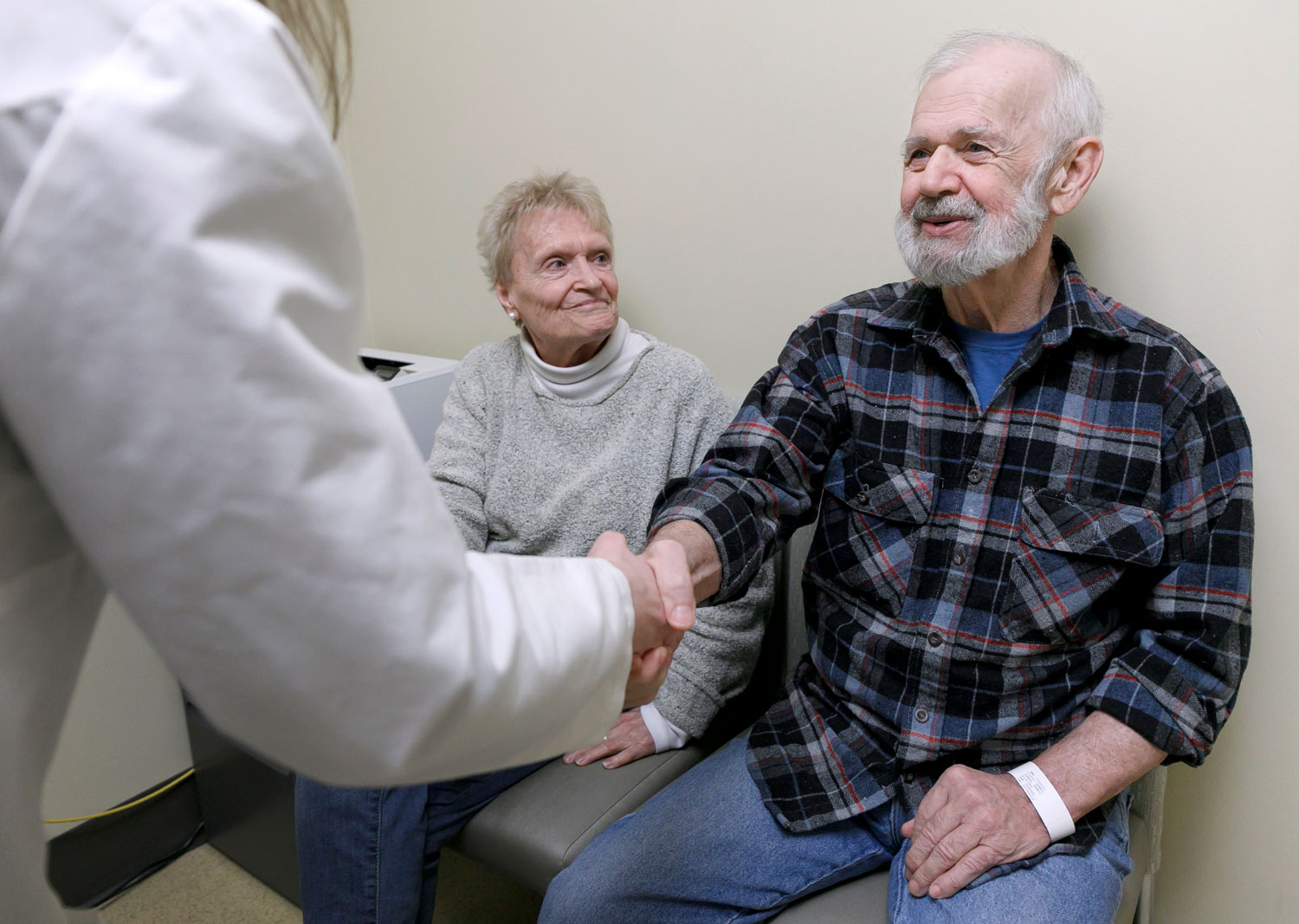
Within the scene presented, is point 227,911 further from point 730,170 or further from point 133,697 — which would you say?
point 730,170

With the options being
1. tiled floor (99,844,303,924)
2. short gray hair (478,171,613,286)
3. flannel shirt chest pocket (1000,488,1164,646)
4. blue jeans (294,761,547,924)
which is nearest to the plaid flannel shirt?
flannel shirt chest pocket (1000,488,1164,646)

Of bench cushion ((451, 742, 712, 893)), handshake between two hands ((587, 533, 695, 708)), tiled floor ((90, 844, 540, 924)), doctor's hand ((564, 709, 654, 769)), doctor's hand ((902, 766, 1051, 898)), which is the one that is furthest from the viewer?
tiled floor ((90, 844, 540, 924))

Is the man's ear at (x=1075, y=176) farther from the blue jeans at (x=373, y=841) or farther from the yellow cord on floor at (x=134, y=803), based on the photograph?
the yellow cord on floor at (x=134, y=803)

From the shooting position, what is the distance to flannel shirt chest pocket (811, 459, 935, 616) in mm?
1306

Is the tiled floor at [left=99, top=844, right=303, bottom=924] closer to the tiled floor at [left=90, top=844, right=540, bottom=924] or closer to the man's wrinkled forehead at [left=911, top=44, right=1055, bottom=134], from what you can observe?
the tiled floor at [left=90, top=844, right=540, bottom=924]

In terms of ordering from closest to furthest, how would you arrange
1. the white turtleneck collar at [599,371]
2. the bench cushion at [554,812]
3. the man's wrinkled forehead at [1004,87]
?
the man's wrinkled forehead at [1004,87] → the bench cushion at [554,812] → the white turtleneck collar at [599,371]

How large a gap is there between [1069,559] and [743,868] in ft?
1.98

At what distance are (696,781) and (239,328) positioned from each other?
1.08 m

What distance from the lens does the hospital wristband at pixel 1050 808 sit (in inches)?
44.8

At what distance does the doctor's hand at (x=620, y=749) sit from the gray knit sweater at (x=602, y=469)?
53mm

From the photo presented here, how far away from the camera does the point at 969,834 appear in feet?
3.70

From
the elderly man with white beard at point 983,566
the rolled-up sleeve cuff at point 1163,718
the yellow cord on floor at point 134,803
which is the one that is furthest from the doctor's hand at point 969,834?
the yellow cord on floor at point 134,803

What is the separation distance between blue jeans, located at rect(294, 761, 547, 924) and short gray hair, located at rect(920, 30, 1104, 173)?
127cm

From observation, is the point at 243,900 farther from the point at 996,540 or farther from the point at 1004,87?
the point at 1004,87
